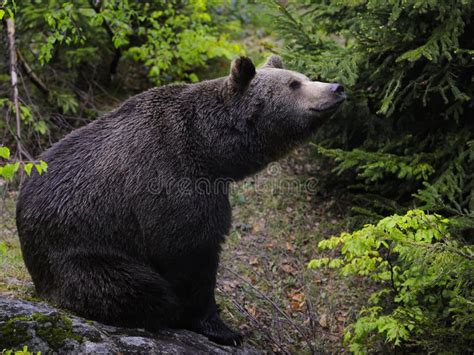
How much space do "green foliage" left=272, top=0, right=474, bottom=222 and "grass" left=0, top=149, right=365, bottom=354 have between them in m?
1.15

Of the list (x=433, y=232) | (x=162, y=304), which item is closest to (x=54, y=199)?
(x=162, y=304)

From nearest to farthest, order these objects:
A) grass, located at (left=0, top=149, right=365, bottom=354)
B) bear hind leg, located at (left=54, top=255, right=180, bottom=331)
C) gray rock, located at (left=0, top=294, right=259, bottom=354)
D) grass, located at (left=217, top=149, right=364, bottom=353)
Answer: gray rock, located at (left=0, top=294, right=259, bottom=354) < bear hind leg, located at (left=54, top=255, right=180, bottom=331) < grass, located at (left=0, top=149, right=365, bottom=354) < grass, located at (left=217, top=149, right=364, bottom=353)

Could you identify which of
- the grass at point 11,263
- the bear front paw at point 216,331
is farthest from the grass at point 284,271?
the grass at point 11,263

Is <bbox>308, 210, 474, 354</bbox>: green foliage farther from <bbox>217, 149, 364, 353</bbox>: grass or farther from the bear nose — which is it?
the bear nose

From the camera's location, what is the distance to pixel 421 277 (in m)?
5.91

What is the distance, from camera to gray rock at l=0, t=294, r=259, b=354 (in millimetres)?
4664

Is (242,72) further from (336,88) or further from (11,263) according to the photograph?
(11,263)

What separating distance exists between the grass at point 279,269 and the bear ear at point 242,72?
8.60 ft

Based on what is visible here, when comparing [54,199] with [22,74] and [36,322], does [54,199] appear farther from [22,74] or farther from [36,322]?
[22,74]

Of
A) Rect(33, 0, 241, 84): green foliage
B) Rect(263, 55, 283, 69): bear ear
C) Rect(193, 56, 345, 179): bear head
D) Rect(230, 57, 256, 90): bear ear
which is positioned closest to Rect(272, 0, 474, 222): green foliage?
Rect(263, 55, 283, 69): bear ear

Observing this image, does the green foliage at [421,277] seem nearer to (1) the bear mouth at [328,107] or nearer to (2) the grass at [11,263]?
(1) the bear mouth at [328,107]

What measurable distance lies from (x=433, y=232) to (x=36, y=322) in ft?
11.3

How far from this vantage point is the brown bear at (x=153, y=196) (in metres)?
5.43

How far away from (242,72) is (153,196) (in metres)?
1.46
